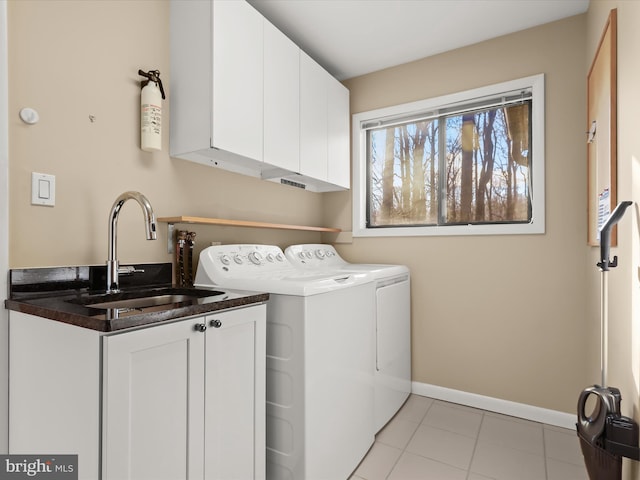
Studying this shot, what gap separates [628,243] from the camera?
3.98 feet

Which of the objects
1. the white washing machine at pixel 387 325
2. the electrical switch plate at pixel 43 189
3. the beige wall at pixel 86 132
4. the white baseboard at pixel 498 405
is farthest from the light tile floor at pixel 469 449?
the electrical switch plate at pixel 43 189

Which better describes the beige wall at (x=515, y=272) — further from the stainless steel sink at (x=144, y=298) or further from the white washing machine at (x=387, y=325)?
the stainless steel sink at (x=144, y=298)

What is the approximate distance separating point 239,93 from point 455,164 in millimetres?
1684

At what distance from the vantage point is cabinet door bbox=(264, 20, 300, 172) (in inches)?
78.4

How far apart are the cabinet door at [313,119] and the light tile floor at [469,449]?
67.8 inches

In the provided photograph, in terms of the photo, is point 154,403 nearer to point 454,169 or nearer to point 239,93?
point 239,93

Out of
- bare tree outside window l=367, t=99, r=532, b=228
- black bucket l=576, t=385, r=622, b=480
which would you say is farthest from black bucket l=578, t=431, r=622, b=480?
bare tree outside window l=367, t=99, r=532, b=228

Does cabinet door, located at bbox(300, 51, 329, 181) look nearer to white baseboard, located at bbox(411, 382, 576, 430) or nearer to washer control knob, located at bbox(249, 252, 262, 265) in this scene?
washer control knob, located at bbox(249, 252, 262, 265)

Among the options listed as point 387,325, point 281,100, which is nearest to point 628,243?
point 387,325

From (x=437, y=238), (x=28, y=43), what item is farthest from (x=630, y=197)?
(x=28, y=43)

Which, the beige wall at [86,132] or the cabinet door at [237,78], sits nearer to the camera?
the beige wall at [86,132]

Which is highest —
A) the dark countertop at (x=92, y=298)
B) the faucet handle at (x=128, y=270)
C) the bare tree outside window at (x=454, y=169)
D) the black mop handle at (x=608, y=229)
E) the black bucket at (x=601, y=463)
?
the bare tree outside window at (x=454, y=169)

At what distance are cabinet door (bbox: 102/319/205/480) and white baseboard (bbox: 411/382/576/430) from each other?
1.96 metres

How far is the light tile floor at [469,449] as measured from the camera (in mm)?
1766
